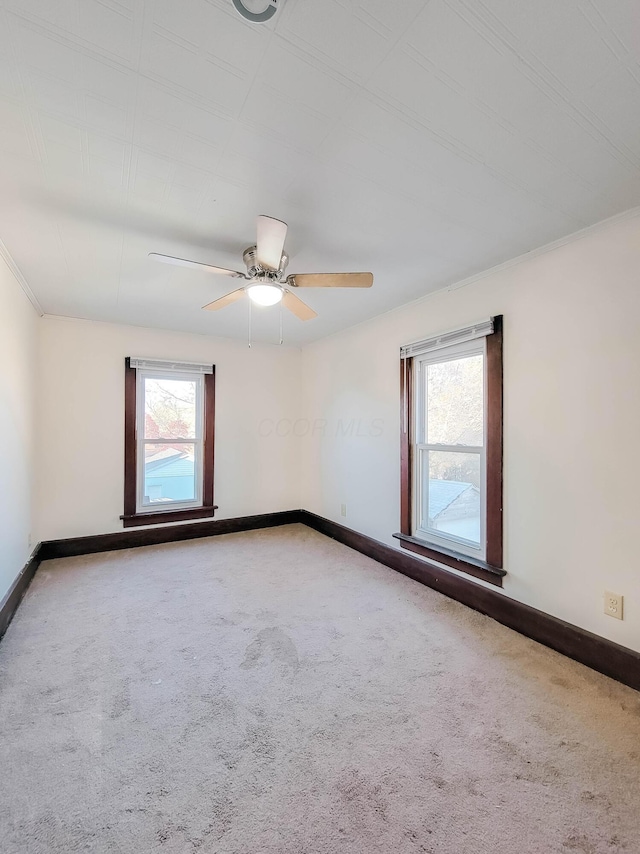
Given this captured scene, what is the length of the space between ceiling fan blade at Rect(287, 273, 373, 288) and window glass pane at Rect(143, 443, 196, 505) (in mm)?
2930

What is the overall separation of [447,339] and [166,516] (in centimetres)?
349

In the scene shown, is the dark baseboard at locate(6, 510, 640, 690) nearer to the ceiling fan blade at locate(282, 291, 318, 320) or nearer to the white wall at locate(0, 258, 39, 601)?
the white wall at locate(0, 258, 39, 601)

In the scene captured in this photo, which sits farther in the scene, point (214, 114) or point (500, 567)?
point (500, 567)

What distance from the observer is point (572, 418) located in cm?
223

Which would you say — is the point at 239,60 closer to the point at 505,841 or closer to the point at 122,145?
the point at 122,145

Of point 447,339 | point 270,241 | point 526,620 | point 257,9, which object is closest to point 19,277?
point 270,241

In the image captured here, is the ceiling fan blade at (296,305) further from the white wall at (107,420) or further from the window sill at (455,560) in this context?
the white wall at (107,420)

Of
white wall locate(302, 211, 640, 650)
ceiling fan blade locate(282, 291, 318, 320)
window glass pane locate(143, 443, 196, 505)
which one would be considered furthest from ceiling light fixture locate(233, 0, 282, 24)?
window glass pane locate(143, 443, 196, 505)

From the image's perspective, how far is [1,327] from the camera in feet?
8.24

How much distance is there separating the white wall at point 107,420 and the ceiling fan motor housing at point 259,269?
246 cm

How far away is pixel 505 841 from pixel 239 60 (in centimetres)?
255

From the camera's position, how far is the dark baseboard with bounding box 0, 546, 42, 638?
241 cm

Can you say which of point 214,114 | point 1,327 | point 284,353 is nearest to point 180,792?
point 214,114

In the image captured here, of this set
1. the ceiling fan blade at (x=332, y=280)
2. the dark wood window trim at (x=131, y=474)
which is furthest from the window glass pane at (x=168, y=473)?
the ceiling fan blade at (x=332, y=280)
